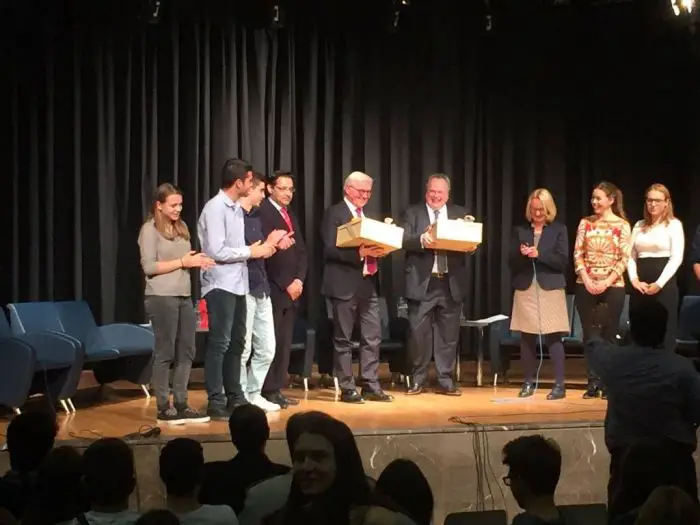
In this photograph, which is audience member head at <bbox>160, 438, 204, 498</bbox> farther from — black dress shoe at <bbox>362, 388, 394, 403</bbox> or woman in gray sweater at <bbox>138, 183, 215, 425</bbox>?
black dress shoe at <bbox>362, 388, 394, 403</bbox>

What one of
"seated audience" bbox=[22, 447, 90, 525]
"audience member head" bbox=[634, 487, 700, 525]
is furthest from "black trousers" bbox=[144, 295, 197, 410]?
"audience member head" bbox=[634, 487, 700, 525]

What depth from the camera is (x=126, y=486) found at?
2.67m

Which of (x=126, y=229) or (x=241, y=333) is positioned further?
(x=126, y=229)

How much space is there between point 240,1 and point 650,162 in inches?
155

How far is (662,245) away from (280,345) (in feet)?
8.17

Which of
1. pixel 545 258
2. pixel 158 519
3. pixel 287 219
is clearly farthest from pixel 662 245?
pixel 158 519

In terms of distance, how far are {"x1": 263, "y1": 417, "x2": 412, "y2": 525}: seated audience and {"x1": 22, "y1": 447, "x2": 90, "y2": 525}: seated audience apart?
2.06ft

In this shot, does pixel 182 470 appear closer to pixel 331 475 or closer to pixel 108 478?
pixel 108 478

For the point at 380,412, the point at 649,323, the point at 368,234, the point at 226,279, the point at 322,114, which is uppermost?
the point at 322,114

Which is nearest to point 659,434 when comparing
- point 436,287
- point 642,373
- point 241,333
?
point 642,373

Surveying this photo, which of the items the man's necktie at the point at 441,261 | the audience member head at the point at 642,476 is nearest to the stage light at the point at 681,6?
the man's necktie at the point at 441,261

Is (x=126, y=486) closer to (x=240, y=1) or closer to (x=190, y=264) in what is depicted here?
(x=190, y=264)

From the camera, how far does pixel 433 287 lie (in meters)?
6.52

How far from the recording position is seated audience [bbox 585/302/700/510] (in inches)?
140
